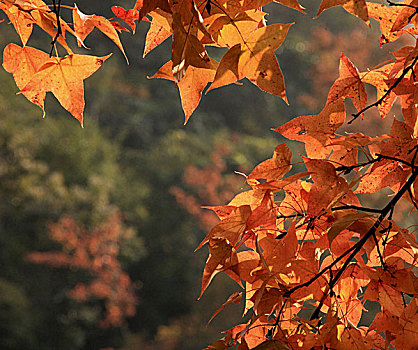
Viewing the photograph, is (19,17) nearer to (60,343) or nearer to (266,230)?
(266,230)

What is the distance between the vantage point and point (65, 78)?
Result: 1.37 ft

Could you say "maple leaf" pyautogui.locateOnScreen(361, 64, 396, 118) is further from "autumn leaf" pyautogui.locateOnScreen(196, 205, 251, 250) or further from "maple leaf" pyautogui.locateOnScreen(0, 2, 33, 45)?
"maple leaf" pyautogui.locateOnScreen(0, 2, 33, 45)

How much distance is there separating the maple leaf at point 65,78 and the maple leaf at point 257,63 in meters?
0.15

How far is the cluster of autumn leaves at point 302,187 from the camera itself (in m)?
0.29

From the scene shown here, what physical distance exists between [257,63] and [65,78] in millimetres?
213

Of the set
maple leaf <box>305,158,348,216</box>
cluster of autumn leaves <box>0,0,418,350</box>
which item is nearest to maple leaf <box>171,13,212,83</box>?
cluster of autumn leaves <box>0,0,418,350</box>

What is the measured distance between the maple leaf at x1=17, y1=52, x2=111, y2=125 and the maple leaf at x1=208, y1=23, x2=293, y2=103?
0.15m

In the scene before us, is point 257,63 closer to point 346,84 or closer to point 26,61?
point 346,84

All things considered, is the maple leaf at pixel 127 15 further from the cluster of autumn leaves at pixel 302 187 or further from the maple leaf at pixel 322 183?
the maple leaf at pixel 322 183

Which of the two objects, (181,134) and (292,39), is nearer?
(181,134)

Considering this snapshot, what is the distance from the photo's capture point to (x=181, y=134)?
12.9ft

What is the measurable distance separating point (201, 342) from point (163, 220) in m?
1.01

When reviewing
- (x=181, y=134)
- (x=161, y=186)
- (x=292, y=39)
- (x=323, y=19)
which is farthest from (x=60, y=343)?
(x=323, y=19)

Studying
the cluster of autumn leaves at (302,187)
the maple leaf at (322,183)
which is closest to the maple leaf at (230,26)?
the cluster of autumn leaves at (302,187)
